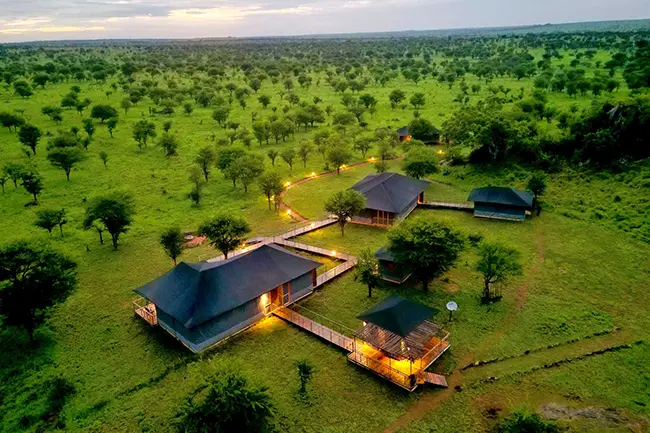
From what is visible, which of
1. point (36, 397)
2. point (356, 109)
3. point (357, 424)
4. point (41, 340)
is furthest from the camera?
point (356, 109)

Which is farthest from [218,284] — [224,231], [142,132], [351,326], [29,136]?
[29,136]

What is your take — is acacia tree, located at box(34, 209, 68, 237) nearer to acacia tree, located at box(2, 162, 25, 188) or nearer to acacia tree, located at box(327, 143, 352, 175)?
acacia tree, located at box(2, 162, 25, 188)

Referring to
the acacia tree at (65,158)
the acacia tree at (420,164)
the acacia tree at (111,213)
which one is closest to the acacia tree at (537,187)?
the acacia tree at (420,164)

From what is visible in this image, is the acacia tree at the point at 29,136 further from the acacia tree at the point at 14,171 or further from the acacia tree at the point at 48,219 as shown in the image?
the acacia tree at the point at 48,219

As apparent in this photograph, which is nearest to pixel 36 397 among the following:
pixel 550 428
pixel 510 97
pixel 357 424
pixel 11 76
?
pixel 357 424

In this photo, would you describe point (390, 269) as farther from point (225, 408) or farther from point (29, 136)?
point (29, 136)

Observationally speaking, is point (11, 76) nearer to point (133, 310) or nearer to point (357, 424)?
point (133, 310)
